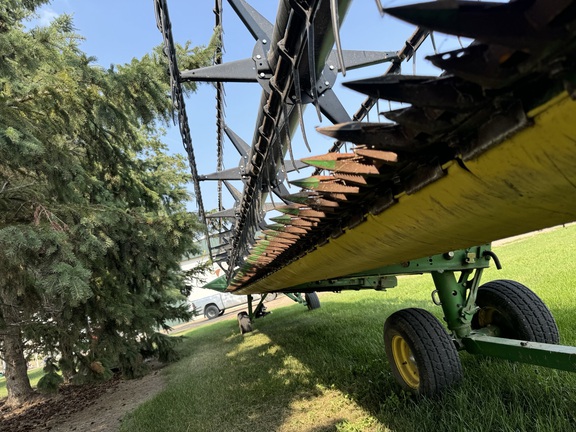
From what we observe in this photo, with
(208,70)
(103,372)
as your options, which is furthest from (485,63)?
(103,372)

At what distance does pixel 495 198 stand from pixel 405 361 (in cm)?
253

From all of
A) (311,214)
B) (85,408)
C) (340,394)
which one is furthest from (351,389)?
(85,408)

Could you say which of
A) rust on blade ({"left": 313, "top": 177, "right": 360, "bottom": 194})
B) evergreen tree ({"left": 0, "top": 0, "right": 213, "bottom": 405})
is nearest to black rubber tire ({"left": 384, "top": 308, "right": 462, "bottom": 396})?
rust on blade ({"left": 313, "top": 177, "right": 360, "bottom": 194})

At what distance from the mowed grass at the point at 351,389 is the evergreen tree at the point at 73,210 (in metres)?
1.82

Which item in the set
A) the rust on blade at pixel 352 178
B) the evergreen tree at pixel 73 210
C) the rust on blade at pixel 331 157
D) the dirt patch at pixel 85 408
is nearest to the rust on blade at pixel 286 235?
the rust on blade at pixel 331 157

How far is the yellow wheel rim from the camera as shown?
3.09m

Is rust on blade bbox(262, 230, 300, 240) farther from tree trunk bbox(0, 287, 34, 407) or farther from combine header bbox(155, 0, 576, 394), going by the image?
tree trunk bbox(0, 287, 34, 407)

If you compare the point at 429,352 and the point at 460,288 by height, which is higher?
the point at 460,288

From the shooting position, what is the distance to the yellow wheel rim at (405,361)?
309 cm

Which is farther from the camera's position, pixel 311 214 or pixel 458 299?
pixel 458 299

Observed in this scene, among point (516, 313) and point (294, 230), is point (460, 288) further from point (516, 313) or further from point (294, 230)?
point (294, 230)

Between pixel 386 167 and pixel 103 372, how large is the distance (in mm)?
7610

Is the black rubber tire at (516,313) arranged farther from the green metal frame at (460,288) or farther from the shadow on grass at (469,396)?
the shadow on grass at (469,396)

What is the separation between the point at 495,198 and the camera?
1026mm
